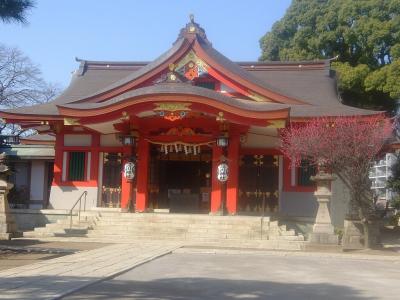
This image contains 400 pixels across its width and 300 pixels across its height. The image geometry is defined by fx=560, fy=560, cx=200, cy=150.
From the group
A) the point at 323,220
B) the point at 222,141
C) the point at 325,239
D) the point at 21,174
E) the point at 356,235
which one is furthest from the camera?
the point at 21,174

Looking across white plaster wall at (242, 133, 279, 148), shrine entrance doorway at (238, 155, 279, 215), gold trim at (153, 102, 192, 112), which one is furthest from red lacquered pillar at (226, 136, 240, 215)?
gold trim at (153, 102, 192, 112)

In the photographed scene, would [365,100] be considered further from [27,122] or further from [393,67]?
[27,122]

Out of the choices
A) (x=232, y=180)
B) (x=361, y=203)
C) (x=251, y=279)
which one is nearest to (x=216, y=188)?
(x=232, y=180)

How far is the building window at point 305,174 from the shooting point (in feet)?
67.6

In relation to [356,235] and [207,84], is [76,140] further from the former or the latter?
[356,235]

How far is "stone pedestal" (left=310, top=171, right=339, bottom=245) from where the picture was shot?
15.4m

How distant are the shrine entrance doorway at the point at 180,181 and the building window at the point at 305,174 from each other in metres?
3.83

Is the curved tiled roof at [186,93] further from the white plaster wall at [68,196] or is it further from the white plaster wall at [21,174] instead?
the white plaster wall at [21,174]

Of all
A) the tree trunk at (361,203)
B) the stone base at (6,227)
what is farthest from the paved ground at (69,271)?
the tree trunk at (361,203)

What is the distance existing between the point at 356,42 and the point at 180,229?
1762 cm

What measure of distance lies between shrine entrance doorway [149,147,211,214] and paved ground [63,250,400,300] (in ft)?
29.5

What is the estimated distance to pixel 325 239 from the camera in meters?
15.4

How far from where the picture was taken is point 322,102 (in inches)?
872

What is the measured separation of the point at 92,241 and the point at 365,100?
63.2 ft
